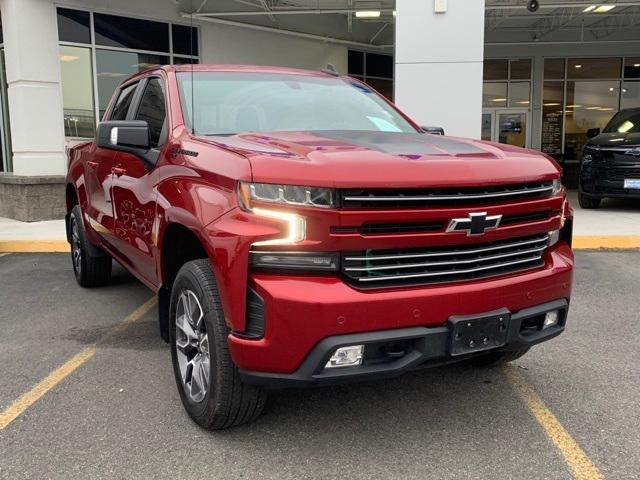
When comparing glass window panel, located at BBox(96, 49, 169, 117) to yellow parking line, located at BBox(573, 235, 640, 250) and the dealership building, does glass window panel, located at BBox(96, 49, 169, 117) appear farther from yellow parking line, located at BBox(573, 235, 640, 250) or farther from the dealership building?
yellow parking line, located at BBox(573, 235, 640, 250)

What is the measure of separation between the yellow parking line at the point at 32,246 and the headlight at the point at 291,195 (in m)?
6.75

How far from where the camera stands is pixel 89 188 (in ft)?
17.4

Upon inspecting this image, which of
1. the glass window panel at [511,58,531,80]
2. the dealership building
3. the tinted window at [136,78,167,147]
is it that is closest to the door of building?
the dealership building

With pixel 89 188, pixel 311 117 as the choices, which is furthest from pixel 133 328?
pixel 311 117

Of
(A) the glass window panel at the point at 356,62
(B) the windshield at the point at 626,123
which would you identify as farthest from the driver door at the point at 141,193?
(A) the glass window panel at the point at 356,62

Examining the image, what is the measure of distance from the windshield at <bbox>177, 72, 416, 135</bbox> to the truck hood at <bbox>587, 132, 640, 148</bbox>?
25.5 feet

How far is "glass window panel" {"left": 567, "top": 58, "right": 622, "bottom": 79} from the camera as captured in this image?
18656 mm

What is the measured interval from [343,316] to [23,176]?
33.3 ft

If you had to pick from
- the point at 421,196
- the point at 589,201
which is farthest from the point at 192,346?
the point at 589,201

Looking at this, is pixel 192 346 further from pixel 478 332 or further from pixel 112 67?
pixel 112 67

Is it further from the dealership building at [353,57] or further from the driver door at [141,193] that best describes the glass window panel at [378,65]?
the driver door at [141,193]

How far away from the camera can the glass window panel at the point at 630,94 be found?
18.8 metres

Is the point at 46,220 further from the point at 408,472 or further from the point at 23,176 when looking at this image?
the point at 408,472

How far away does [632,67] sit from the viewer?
731 inches
